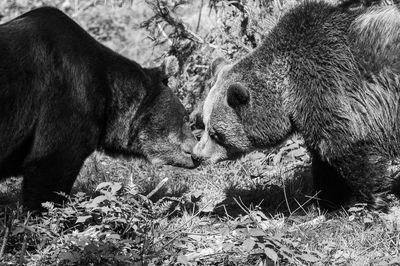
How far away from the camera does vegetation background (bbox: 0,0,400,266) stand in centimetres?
550

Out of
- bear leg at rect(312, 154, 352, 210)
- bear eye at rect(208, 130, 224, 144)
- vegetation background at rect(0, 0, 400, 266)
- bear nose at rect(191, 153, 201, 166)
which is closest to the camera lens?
vegetation background at rect(0, 0, 400, 266)

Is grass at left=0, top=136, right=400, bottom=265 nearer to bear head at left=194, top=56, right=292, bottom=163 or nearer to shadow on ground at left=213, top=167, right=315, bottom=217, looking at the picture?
shadow on ground at left=213, top=167, right=315, bottom=217

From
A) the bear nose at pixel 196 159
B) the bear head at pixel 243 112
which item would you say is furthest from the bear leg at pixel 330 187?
the bear nose at pixel 196 159

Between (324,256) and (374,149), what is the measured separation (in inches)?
54.4

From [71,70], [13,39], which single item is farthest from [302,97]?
[13,39]

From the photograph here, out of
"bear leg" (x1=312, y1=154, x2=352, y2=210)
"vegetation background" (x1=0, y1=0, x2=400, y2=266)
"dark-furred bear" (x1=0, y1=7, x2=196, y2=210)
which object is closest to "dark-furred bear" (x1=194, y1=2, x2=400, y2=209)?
"bear leg" (x1=312, y1=154, x2=352, y2=210)

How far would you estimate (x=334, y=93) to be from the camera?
251 inches

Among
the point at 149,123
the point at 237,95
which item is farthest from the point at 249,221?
the point at 149,123

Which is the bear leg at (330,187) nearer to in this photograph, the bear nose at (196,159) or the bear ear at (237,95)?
the bear ear at (237,95)

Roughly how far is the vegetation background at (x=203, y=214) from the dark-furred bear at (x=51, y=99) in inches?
Result: 13.4

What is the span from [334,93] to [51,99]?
104 inches

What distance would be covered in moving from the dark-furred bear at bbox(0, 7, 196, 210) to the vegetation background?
0.34 meters

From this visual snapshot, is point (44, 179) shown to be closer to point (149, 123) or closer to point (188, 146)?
point (149, 123)

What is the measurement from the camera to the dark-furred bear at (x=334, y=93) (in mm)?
6305
